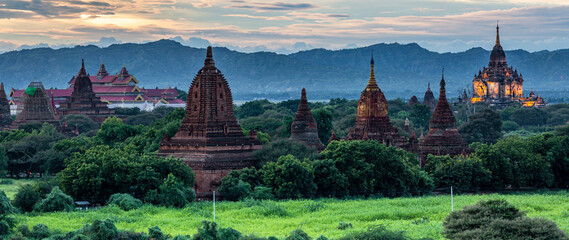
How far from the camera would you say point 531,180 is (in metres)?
67.3

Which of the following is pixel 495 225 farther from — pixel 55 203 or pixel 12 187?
pixel 12 187

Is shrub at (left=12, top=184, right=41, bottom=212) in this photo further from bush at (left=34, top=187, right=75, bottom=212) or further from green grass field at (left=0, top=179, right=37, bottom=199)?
green grass field at (left=0, top=179, right=37, bottom=199)

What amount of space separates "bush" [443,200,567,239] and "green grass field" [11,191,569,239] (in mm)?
5553

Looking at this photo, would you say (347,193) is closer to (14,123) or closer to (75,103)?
(14,123)

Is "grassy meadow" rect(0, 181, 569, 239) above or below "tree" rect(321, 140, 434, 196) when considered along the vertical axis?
below

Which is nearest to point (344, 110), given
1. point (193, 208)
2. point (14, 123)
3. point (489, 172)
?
point (14, 123)

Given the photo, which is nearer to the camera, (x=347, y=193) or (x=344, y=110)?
(x=347, y=193)

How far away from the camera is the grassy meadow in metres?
47.8

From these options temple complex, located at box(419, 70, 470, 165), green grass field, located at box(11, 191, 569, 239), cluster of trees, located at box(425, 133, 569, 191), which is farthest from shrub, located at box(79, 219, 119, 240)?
temple complex, located at box(419, 70, 470, 165)

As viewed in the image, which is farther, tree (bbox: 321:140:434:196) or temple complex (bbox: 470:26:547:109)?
temple complex (bbox: 470:26:547:109)

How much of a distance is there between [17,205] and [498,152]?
31204 mm

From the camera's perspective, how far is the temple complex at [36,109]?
118 metres

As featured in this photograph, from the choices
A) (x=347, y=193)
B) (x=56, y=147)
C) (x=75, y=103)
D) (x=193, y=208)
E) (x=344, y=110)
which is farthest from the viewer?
(x=344, y=110)

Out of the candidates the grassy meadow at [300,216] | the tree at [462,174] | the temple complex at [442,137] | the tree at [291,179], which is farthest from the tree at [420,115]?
the tree at [291,179]
